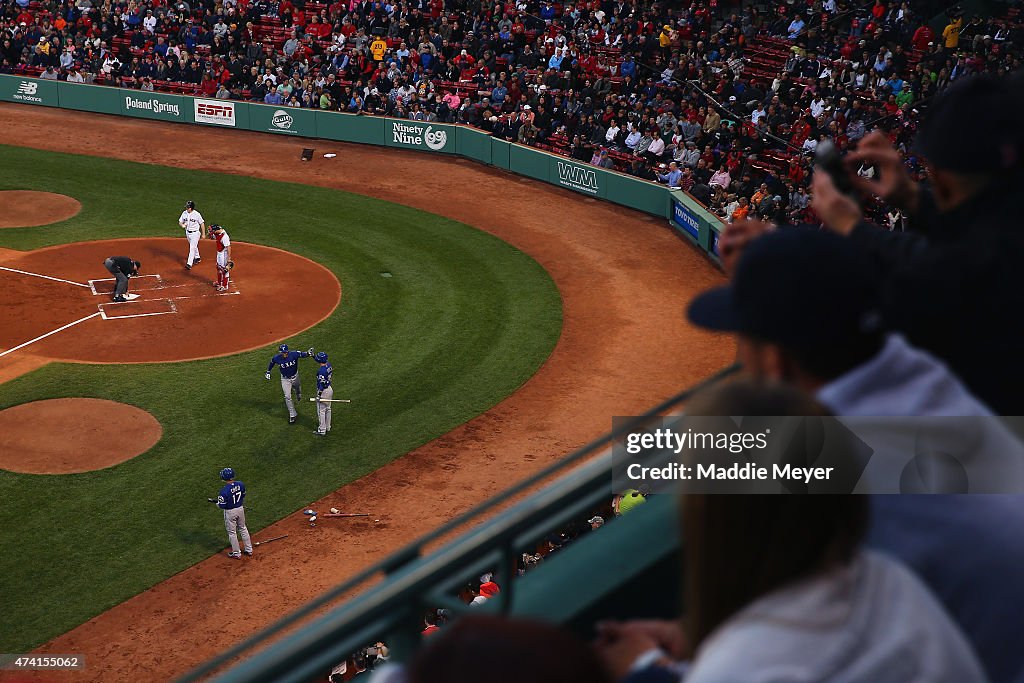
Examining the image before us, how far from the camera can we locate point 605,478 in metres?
3.38

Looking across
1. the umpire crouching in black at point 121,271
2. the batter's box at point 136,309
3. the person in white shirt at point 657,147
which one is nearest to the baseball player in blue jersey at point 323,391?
the batter's box at point 136,309

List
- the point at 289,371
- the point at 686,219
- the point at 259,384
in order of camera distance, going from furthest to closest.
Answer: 1. the point at 686,219
2. the point at 259,384
3. the point at 289,371

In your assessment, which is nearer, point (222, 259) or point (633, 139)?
point (222, 259)

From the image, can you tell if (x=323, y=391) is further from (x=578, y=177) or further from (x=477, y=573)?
(x=578, y=177)

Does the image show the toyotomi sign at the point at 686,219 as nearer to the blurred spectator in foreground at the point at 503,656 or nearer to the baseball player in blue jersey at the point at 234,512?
the baseball player in blue jersey at the point at 234,512

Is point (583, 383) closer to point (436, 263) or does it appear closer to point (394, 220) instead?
point (436, 263)

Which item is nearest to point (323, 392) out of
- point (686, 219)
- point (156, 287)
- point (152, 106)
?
point (156, 287)

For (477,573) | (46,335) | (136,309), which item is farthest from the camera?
(136,309)

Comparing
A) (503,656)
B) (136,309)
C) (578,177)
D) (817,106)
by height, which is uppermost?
(503,656)

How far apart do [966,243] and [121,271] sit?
797 inches

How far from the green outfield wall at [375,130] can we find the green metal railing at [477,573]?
22158mm

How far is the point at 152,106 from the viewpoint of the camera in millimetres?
35031

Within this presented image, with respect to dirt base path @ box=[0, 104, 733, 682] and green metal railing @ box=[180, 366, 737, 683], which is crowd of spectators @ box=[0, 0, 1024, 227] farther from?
green metal railing @ box=[180, 366, 737, 683]

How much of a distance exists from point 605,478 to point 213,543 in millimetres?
12164
